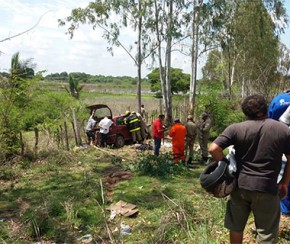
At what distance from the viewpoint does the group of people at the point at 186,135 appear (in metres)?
10.1

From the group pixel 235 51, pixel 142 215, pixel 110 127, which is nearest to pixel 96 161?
pixel 110 127

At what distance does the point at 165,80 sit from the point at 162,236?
698 inches

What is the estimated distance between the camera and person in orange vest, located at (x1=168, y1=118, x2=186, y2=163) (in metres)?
10.1

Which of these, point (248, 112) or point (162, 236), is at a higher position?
point (248, 112)

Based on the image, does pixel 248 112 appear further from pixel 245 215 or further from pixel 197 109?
pixel 197 109

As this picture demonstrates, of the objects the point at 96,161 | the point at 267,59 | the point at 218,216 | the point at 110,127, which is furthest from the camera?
the point at 267,59

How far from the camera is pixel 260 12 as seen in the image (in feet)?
87.9

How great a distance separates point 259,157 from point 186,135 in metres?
7.85

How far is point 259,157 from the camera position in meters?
3.30

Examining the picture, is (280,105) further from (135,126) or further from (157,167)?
(135,126)

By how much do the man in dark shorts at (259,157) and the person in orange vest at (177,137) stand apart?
21.8 feet

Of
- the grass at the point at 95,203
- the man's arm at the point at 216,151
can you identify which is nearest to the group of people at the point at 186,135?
the grass at the point at 95,203

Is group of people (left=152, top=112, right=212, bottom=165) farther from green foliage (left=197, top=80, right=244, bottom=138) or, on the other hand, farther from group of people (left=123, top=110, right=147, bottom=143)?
green foliage (left=197, top=80, right=244, bottom=138)

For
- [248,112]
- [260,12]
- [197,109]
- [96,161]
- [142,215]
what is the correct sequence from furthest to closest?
1. [260,12]
2. [197,109]
3. [96,161]
4. [142,215]
5. [248,112]
